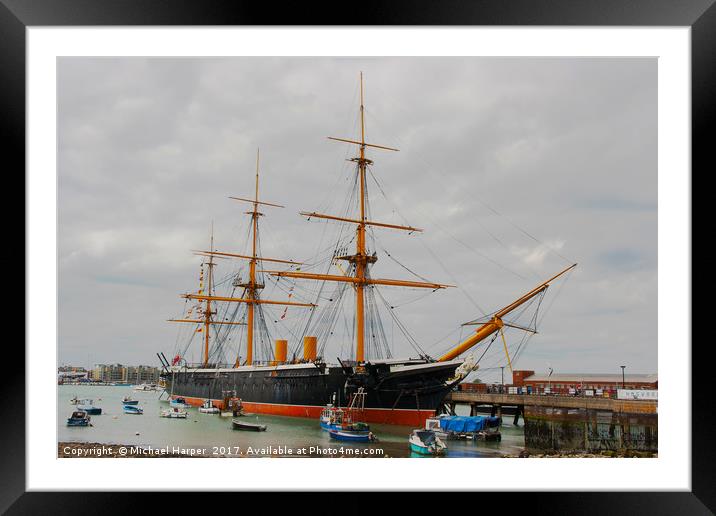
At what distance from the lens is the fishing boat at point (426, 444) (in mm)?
12203

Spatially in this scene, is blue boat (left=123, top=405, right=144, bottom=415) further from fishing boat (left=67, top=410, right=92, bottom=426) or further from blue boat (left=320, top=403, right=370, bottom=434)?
blue boat (left=320, top=403, right=370, bottom=434)

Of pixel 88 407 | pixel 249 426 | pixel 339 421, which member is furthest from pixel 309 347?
pixel 88 407

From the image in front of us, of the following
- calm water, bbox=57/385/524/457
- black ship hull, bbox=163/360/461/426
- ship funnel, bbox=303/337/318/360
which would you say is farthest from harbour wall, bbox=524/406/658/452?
ship funnel, bbox=303/337/318/360

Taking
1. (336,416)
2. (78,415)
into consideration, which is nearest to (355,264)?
(336,416)

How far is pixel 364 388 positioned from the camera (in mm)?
16422

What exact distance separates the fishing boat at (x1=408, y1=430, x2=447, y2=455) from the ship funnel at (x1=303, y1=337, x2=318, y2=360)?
22.5ft

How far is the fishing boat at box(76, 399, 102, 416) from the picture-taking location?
14866mm

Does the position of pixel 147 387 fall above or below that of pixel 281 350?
below

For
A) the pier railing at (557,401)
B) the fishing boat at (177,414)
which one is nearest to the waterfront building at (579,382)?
the pier railing at (557,401)

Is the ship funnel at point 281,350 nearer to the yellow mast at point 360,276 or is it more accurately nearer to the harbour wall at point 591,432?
the yellow mast at point 360,276

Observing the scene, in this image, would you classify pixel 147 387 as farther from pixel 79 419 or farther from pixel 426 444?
pixel 426 444
